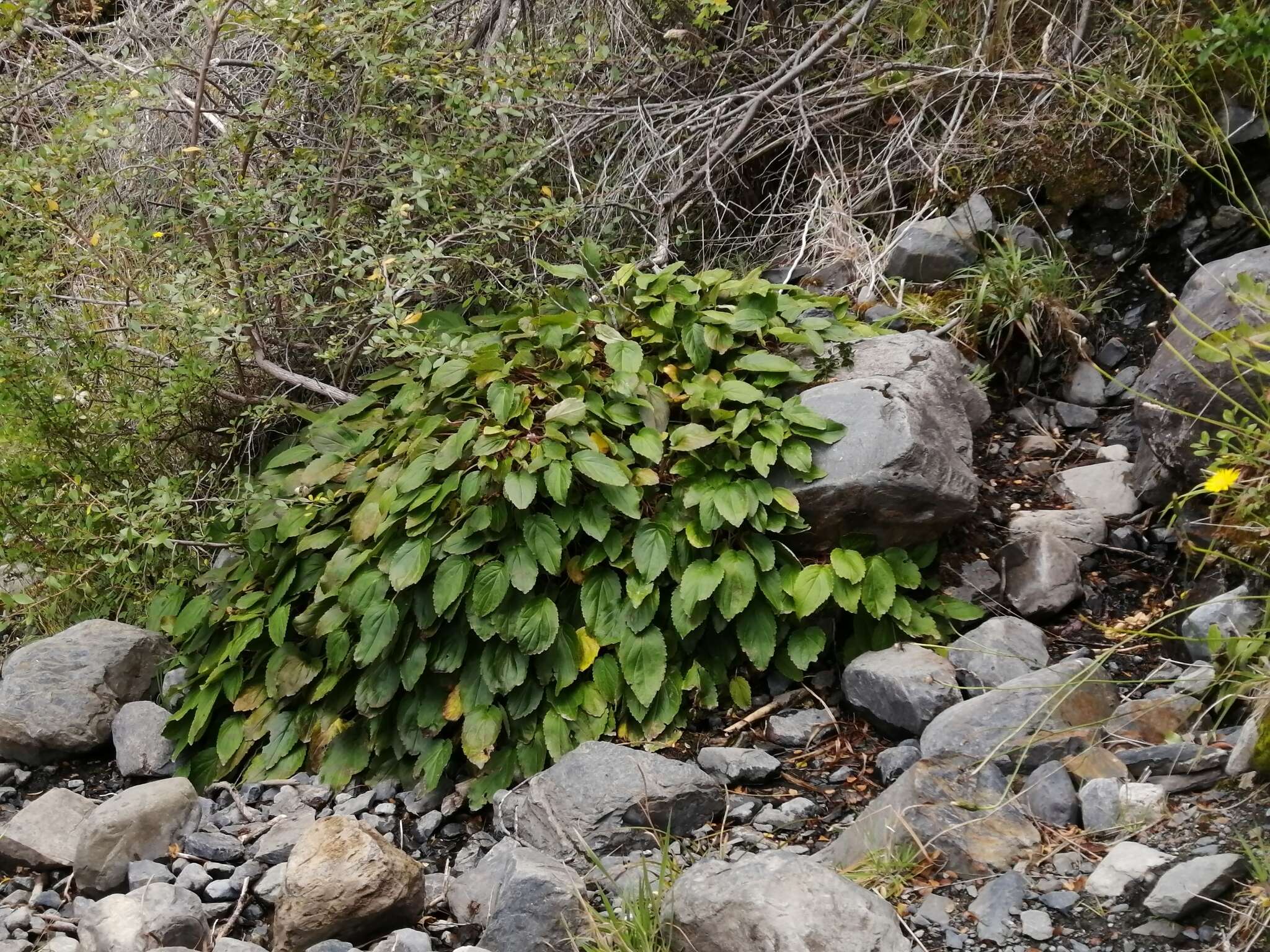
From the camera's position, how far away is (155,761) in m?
3.88

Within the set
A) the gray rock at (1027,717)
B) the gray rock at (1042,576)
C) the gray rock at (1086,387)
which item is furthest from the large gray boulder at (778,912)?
the gray rock at (1086,387)

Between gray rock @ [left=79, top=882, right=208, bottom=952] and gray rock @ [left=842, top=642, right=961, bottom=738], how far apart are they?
1.96 meters

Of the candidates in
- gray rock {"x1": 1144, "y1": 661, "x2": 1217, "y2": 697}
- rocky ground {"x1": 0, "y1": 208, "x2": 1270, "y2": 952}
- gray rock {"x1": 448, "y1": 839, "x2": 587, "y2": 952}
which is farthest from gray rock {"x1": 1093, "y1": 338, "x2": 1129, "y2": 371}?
gray rock {"x1": 448, "y1": 839, "x2": 587, "y2": 952}

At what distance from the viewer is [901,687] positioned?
340 cm

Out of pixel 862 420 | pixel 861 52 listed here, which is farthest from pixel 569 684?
pixel 861 52

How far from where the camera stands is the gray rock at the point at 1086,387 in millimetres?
4566

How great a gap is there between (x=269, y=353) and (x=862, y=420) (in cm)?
247

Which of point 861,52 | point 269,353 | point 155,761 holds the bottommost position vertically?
point 155,761

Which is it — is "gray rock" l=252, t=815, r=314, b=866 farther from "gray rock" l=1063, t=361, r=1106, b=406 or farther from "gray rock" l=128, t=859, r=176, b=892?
"gray rock" l=1063, t=361, r=1106, b=406

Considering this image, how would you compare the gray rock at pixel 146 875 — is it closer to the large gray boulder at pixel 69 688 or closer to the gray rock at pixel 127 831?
the gray rock at pixel 127 831

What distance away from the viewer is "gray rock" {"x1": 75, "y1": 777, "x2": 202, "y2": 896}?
3238 millimetres

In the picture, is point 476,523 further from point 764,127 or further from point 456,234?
point 764,127

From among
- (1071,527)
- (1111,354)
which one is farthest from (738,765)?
(1111,354)

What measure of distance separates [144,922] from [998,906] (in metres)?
2.04
